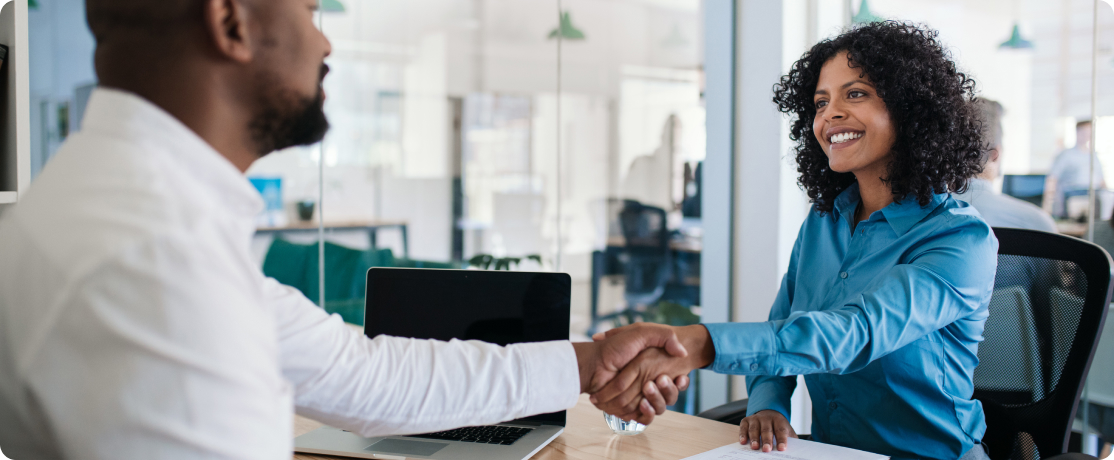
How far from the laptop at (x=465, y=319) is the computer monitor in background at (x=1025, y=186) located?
2226 millimetres

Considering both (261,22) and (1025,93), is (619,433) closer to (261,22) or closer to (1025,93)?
(261,22)

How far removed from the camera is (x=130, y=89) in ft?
2.44

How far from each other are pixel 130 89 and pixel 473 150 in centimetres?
341

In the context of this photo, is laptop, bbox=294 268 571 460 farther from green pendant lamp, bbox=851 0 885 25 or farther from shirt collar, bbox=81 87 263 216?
green pendant lamp, bbox=851 0 885 25

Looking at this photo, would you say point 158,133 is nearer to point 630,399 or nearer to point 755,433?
point 630,399

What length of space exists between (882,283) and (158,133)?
118 centimetres

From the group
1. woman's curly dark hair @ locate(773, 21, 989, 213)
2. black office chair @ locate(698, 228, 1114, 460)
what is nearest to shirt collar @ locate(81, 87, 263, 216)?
woman's curly dark hair @ locate(773, 21, 989, 213)

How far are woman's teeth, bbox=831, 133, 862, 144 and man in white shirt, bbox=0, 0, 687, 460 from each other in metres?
1.14

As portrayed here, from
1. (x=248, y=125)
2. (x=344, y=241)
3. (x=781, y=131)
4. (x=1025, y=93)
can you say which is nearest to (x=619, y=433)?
(x=248, y=125)

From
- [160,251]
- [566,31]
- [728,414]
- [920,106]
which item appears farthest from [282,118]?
[566,31]

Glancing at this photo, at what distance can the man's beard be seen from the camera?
0.84 metres

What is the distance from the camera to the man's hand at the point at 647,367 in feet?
4.30

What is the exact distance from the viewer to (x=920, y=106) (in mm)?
1526

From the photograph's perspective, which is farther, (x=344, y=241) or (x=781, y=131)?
(x=344, y=241)
